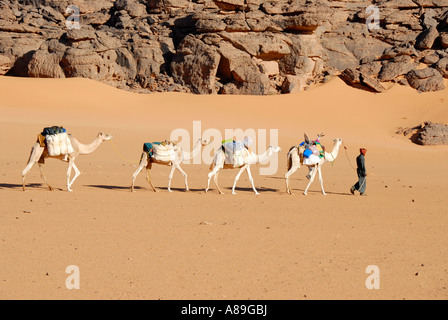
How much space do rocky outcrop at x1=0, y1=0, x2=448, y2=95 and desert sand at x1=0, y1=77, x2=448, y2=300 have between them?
19.9ft

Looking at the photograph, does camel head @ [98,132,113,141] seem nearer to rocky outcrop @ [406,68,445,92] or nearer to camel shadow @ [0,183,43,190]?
camel shadow @ [0,183,43,190]

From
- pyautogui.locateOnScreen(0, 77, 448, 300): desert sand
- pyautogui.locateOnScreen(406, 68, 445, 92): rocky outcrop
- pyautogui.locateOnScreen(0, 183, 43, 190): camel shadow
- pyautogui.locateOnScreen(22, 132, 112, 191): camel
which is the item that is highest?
pyautogui.locateOnScreen(406, 68, 445, 92): rocky outcrop

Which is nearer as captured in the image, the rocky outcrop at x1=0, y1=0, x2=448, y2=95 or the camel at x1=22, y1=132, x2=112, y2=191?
the camel at x1=22, y1=132, x2=112, y2=191

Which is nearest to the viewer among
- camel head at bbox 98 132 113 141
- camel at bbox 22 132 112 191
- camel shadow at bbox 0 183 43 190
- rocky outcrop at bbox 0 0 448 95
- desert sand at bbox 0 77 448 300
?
desert sand at bbox 0 77 448 300

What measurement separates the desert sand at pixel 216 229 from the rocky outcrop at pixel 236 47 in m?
6.08

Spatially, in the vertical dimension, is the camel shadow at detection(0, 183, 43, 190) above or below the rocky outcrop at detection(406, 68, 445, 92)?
below

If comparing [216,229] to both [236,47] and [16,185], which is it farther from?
[236,47]

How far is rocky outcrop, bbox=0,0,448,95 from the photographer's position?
2823 centimetres

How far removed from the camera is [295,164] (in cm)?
1383

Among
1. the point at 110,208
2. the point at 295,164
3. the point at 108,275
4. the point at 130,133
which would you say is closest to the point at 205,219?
the point at 110,208

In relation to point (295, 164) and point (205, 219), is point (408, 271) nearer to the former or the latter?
point (205, 219)

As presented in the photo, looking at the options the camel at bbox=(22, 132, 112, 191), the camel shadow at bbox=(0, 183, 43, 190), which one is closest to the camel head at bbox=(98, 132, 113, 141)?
the camel at bbox=(22, 132, 112, 191)

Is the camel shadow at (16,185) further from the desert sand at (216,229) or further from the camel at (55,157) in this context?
the camel at (55,157)

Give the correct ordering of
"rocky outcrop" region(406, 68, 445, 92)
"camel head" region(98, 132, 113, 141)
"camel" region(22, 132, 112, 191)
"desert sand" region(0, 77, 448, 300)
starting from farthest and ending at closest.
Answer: "rocky outcrop" region(406, 68, 445, 92), "camel head" region(98, 132, 113, 141), "camel" region(22, 132, 112, 191), "desert sand" region(0, 77, 448, 300)
